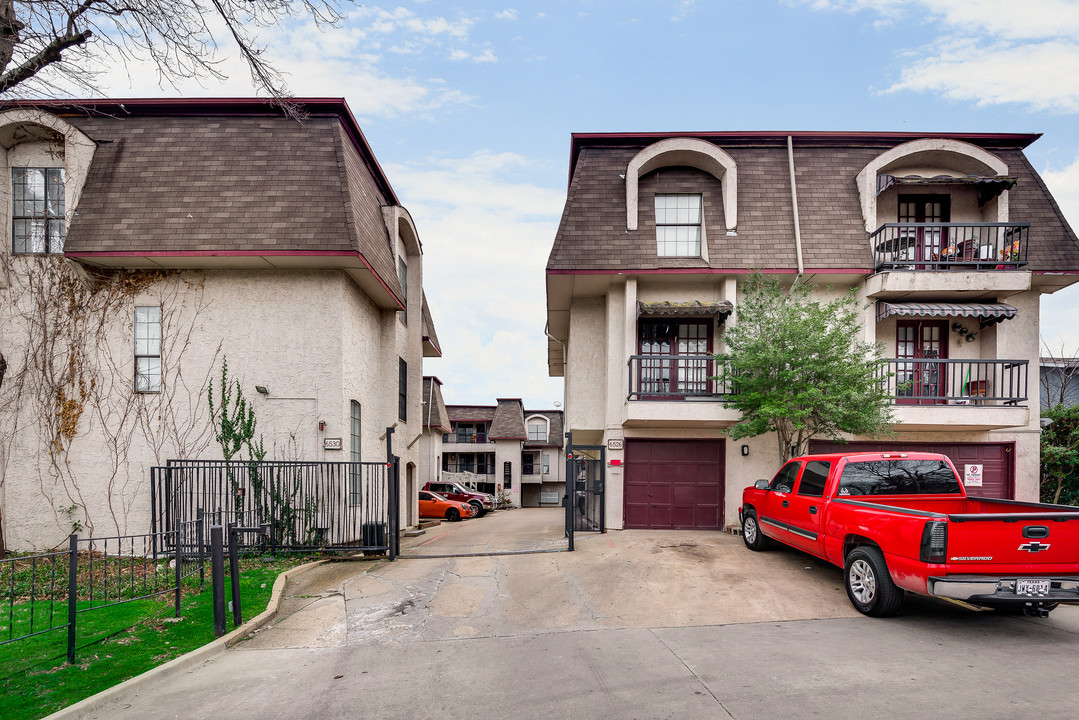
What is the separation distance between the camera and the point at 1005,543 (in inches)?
257

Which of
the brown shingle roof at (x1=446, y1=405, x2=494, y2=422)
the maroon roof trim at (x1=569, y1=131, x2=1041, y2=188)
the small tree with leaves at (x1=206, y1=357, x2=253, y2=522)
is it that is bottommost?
the brown shingle roof at (x1=446, y1=405, x2=494, y2=422)

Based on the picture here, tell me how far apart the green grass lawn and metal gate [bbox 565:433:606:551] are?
21.3 feet

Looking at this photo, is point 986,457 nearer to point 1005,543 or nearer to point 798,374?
point 798,374

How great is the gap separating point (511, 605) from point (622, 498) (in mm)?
6429

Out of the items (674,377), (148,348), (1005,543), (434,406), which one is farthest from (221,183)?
(434,406)

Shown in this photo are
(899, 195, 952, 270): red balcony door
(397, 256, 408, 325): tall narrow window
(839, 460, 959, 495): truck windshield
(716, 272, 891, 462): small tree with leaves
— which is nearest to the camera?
(839, 460, 959, 495): truck windshield

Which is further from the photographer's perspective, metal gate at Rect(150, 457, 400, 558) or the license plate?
metal gate at Rect(150, 457, 400, 558)

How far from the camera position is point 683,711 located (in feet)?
15.9

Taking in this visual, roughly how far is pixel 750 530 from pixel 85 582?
1128 centimetres

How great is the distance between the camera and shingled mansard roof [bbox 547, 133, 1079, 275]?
14164mm

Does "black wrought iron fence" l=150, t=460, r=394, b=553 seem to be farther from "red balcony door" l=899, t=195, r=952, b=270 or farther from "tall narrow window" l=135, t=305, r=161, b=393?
"red balcony door" l=899, t=195, r=952, b=270

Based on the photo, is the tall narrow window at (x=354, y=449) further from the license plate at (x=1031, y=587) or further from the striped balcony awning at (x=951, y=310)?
the striped balcony awning at (x=951, y=310)

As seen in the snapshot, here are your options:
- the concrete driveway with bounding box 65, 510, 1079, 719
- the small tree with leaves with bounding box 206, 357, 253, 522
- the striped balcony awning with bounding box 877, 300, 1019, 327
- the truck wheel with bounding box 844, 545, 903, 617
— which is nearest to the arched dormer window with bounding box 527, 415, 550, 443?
the striped balcony awning with bounding box 877, 300, 1019, 327

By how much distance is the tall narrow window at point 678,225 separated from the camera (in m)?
15.1
